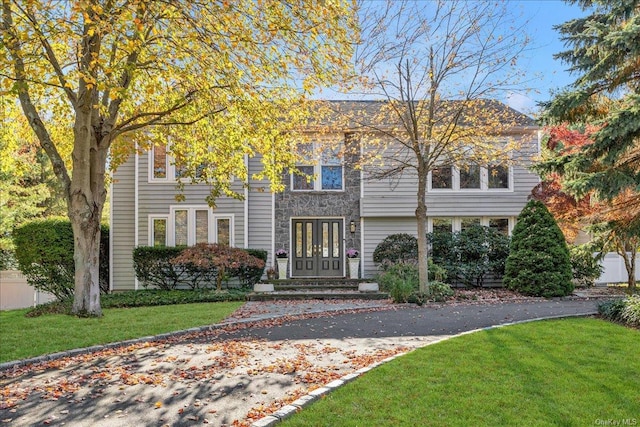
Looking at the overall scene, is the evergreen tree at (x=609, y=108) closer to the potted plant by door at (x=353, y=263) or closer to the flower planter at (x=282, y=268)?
the potted plant by door at (x=353, y=263)

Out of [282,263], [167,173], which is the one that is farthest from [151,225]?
[282,263]

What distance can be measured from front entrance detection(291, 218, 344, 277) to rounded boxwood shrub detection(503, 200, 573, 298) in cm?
569

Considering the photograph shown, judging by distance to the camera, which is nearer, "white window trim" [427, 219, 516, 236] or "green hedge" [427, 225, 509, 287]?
"green hedge" [427, 225, 509, 287]

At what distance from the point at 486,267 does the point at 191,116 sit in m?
10.2

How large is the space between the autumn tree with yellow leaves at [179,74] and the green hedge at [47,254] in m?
3.36

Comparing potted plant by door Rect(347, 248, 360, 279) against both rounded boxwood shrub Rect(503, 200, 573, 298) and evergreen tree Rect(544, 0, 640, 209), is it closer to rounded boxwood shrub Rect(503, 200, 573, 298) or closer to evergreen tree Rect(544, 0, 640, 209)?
rounded boxwood shrub Rect(503, 200, 573, 298)

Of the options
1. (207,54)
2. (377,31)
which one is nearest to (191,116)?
(207,54)

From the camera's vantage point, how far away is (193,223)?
1578 cm

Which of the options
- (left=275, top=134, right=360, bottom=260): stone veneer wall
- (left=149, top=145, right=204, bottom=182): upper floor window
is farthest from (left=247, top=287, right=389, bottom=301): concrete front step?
(left=149, top=145, right=204, bottom=182): upper floor window

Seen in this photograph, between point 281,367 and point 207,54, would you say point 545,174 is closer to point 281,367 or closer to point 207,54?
point 281,367

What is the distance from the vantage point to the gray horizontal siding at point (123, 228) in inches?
614

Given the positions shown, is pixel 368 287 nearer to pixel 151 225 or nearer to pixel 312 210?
pixel 312 210

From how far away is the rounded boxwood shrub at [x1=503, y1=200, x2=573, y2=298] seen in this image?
41.0ft

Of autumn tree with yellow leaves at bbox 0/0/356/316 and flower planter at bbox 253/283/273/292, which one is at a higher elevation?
autumn tree with yellow leaves at bbox 0/0/356/316
